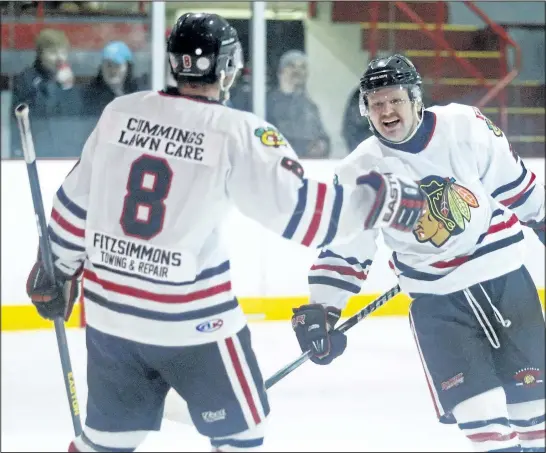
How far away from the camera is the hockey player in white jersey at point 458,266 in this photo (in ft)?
6.75

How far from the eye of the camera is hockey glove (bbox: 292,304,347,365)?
210cm

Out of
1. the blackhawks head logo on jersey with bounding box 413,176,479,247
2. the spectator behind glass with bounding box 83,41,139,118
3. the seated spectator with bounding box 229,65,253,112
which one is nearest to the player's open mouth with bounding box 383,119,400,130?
the blackhawks head logo on jersey with bounding box 413,176,479,247

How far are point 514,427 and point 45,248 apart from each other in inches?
41.4

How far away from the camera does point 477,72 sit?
3.91 m

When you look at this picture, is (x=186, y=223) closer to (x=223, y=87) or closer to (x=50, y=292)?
(x=223, y=87)

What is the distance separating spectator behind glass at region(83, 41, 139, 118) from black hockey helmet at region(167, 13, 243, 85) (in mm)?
1272

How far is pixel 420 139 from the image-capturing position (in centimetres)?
208

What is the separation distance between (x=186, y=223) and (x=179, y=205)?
0.03 m

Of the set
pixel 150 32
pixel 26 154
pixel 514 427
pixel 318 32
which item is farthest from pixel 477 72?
pixel 26 154

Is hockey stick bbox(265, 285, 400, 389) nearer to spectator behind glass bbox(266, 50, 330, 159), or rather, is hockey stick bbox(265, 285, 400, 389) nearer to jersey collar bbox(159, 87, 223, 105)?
jersey collar bbox(159, 87, 223, 105)

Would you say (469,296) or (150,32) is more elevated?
(150,32)

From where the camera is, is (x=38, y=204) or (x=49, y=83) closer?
(x=38, y=204)

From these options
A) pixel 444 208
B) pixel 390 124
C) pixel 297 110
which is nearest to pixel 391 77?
pixel 390 124

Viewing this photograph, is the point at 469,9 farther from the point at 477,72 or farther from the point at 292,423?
the point at 292,423
